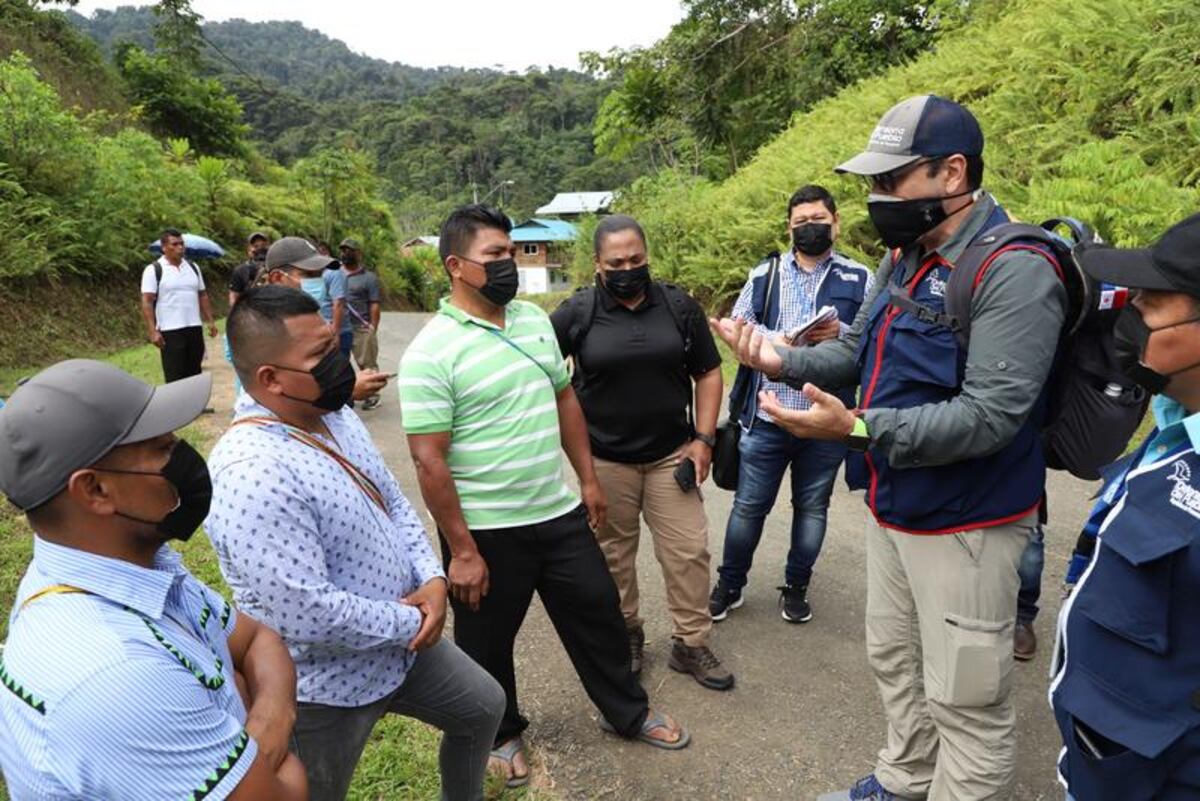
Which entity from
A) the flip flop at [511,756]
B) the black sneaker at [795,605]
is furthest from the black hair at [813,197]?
the flip flop at [511,756]

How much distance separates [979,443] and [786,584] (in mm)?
2144

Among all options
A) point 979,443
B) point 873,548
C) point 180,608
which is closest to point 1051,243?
point 979,443

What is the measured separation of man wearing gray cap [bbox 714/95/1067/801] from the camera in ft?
6.05

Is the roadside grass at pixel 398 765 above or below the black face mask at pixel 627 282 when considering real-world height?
below

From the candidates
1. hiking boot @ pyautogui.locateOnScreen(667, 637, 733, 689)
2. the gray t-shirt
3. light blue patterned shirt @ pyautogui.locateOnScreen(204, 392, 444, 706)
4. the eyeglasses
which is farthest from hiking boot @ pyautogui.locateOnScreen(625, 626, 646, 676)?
the gray t-shirt

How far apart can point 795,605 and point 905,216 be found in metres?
2.24

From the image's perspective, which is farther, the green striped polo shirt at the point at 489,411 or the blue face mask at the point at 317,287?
the blue face mask at the point at 317,287

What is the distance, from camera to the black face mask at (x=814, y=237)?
3.60m

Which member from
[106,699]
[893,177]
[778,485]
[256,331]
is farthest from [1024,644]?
[106,699]

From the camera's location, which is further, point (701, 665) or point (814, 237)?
point (814, 237)

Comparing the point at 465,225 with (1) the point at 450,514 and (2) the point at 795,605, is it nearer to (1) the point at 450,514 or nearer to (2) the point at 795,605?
(1) the point at 450,514

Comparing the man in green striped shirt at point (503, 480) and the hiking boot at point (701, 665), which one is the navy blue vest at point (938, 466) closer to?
the man in green striped shirt at point (503, 480)

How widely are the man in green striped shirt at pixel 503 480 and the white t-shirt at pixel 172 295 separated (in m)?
5.68

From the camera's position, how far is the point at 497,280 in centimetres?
261
